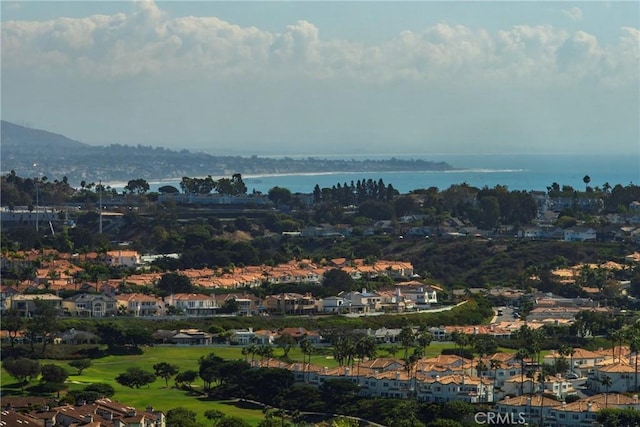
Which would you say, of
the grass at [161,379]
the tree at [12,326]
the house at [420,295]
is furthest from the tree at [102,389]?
the house at [420,295]

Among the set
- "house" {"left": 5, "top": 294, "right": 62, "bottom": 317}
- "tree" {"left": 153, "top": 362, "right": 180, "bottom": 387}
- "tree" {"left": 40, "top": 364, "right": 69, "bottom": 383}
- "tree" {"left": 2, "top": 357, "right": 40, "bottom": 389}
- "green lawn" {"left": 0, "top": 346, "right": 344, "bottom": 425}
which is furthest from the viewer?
"house" {"left": 5, "top": 294, "right": 62, "bottom": 317}

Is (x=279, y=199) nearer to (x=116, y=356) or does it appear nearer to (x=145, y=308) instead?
(x=145, y=308)

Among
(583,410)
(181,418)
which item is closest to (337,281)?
(583,410)

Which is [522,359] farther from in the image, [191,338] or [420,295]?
[420,295]

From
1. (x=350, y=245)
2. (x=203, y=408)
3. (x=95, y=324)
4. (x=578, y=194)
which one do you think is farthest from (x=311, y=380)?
(x=578, y=194)

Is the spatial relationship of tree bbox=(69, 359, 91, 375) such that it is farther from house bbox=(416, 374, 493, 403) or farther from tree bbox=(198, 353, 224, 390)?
house bbox=(416, 374, 493, 403)

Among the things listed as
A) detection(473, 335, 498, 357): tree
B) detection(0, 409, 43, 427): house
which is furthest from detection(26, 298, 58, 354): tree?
detection(0, 409, 43, 427): house
